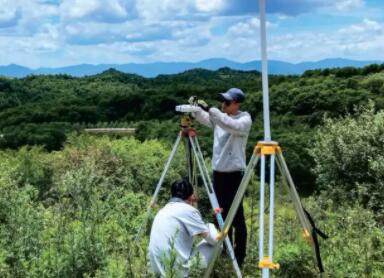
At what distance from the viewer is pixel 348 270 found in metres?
3.98

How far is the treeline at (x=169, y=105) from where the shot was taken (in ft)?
94.1

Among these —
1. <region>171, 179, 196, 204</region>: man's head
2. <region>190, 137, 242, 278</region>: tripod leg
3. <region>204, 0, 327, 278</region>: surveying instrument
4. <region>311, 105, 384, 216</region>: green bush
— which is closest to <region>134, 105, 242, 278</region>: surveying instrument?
<region>190, 137, 242, 278</region>: tripod leg

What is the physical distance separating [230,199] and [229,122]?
0.85 m

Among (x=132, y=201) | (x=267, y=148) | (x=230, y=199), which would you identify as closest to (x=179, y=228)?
(x=230, y=199)

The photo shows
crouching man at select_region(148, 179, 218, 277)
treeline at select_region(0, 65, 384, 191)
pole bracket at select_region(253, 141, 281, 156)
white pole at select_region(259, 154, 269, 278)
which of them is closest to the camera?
white pole at select_region(259, 154, 269, 278)

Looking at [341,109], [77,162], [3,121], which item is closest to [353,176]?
[77,162]

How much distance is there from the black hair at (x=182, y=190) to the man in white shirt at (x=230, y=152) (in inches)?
22.6

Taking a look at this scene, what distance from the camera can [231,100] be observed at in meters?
4.74

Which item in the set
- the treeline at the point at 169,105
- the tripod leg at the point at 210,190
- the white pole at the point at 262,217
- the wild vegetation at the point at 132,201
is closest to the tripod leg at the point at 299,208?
the white pole at the point at 262,217

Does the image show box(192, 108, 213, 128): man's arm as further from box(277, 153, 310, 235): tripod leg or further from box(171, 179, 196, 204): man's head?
box(277, 153, 310, 235): tripod leg

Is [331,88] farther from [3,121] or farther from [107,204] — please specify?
[107,204]

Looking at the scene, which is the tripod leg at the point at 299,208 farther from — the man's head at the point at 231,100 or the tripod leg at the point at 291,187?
the man's head at the point at 231,100

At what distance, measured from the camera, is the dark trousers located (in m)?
4.91

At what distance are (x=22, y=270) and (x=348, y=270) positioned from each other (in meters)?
2.32
